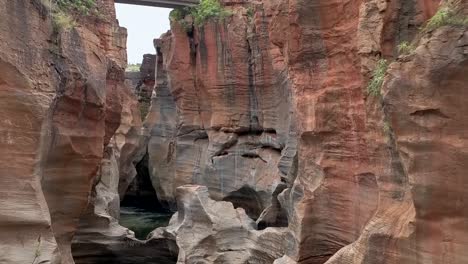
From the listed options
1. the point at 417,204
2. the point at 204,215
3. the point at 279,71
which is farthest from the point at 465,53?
the point at 279,71

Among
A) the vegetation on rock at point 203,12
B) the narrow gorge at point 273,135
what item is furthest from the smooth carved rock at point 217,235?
the vegetation on rock at point 203,12

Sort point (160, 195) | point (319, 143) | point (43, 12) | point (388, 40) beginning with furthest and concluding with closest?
point (160, 195) < point (319, 143) < point (43, 12) < point (388, 40)

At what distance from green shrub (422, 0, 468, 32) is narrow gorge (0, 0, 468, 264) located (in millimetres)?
15

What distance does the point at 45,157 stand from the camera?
8.96 meters

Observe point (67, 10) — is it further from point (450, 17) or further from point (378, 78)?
point (450, 17)

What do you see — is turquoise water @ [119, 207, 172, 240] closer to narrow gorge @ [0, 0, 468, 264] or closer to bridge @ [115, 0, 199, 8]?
narrow gorge @ [0, 0, 468, 264]

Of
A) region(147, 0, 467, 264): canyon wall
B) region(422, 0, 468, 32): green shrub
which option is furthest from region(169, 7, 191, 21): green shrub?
region(422, 0, 468, 32): green shrub

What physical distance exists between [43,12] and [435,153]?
665 cm

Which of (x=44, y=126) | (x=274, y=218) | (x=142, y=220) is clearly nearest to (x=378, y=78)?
(x=44, y=126)

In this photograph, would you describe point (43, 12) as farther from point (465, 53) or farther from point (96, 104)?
point (465, 53)

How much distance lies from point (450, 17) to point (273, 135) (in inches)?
442

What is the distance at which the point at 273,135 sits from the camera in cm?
1661

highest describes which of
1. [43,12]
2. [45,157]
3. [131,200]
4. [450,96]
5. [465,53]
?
[43,12]

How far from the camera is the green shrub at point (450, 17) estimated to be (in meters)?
5.39
